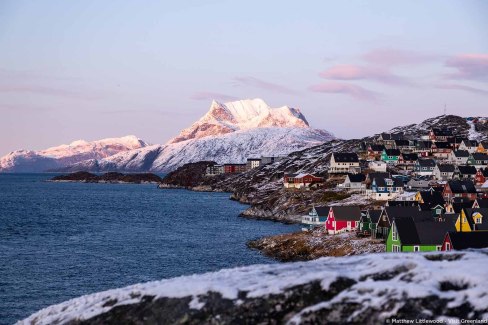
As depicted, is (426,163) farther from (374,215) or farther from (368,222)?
(374,215)

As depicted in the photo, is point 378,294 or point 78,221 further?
point 78,221

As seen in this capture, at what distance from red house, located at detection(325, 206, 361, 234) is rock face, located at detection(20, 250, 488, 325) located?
74.3 m

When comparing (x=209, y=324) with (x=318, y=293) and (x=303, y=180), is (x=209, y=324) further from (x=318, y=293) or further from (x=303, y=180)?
(x=303, y=180)

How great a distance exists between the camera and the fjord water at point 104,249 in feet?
209

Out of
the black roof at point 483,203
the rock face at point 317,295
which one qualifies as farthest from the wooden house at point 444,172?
the rock face at point 317,295

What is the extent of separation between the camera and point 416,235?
239 ft

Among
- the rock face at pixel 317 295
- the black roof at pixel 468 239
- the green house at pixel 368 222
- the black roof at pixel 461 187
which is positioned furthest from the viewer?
the black roof at pixel 461 187

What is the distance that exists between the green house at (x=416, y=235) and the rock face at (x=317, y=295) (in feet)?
153

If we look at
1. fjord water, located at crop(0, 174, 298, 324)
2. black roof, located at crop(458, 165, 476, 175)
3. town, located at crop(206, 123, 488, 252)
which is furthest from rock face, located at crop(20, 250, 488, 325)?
black roof, located at crop(458, 165, 476, 175)

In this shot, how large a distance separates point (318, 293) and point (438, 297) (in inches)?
180

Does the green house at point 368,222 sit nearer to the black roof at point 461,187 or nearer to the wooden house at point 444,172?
the black roof at point 461,187

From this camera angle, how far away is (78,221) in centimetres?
14038

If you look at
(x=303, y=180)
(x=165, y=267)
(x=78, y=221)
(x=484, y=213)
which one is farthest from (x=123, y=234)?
(x=303, y=180)

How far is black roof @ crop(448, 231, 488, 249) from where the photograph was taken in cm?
6256
